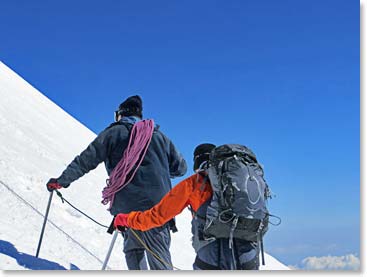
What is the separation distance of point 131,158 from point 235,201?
1502 mm

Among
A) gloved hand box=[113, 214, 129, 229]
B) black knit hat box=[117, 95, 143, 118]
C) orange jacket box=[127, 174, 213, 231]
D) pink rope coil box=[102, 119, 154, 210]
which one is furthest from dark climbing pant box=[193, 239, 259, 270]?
black knit hat box=[117, 95, 143, 118]

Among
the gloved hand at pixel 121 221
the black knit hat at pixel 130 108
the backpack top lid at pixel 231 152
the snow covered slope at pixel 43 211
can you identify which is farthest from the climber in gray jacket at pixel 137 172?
the backpack top lid at pixel 231 152

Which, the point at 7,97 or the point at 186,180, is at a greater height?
the point at 7,97

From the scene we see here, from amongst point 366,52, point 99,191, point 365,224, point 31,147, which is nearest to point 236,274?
point 365,224

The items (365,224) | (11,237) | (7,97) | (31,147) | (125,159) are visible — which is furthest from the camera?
(7,97)

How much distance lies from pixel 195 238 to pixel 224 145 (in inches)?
25.2

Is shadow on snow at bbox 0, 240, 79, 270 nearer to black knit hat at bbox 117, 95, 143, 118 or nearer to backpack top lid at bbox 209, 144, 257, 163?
black knit hat at bbox 117, 95, 143, 118

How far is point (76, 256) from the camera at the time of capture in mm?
5281

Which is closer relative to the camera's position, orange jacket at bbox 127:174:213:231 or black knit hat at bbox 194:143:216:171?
orange jacket at bbox 127:174:213:231

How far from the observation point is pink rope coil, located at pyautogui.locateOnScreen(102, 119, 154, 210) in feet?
13.6

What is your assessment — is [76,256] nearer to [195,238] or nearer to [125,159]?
[125,159]

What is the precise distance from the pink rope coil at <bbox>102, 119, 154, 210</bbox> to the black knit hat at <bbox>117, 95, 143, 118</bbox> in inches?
11.1

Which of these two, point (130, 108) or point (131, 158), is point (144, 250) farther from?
point (130, 108)

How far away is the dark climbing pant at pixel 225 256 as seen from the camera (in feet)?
9.71
